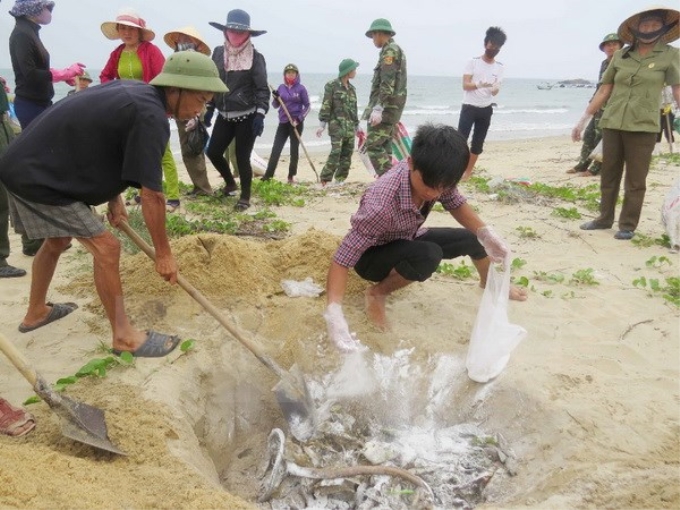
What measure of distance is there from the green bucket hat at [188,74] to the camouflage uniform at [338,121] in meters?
4.77

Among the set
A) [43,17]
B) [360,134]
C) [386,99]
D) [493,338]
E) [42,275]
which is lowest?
[493,338]

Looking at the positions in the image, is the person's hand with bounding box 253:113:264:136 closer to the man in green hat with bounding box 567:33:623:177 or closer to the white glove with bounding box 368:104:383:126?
the white glove with bounding box 368:104:383:126

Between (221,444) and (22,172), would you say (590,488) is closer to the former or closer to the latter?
(221,444)

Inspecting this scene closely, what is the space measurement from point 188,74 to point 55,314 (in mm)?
1700

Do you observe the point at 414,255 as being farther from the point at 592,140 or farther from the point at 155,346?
the point at 592,140

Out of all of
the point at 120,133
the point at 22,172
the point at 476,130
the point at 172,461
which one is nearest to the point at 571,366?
the point at 172,461

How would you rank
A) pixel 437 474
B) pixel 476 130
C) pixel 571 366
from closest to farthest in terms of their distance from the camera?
1. pixel 437 474
2. pixel 571 366
3. pixel 476 130

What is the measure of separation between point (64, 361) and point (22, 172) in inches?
39.2

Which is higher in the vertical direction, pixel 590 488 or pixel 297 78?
pixel 297 78

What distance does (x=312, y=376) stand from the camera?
9.41ft

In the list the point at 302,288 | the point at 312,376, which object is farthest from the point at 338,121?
the point at 312,376

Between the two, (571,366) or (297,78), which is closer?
(571,366)

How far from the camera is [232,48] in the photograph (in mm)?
5074

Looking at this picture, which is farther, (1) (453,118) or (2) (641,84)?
(1) (453,118)
